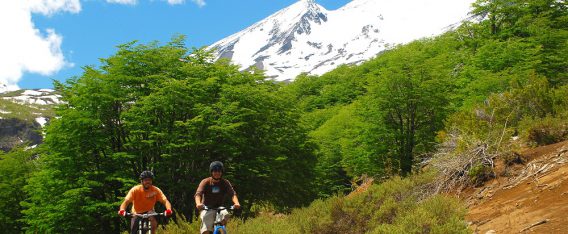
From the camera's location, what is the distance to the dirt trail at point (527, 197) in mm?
7461

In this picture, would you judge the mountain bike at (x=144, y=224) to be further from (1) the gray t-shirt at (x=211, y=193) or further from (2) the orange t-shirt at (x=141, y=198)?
(1) the gray t-shirt at (x=211, y=193)

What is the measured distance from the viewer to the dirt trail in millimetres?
7461

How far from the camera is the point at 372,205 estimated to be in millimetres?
11039

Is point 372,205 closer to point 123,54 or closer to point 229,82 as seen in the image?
point 229,82

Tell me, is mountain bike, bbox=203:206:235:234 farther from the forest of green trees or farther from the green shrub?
the forest of green trees

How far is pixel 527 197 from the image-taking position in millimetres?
8773

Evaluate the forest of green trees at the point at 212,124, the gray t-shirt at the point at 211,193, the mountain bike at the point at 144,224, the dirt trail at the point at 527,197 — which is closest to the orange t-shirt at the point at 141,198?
the mountain bike at the point at 144,224

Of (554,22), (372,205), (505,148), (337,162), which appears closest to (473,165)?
(505,148)

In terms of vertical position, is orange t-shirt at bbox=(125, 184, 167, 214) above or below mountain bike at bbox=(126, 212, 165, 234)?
above

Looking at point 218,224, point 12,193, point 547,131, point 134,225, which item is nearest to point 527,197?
point 547,131

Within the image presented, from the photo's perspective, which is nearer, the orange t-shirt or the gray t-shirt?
the gray t-shirt

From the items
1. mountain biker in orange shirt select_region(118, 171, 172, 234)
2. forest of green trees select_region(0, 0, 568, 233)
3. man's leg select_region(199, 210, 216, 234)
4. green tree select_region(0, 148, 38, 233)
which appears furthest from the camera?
green tree select_region(0, 148, 38, 233)

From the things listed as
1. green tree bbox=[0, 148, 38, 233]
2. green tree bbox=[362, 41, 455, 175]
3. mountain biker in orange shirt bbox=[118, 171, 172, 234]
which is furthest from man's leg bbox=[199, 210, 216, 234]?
green tree bbox=[0, 148, 38, 233]

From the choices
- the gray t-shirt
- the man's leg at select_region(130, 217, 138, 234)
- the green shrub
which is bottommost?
the green shrub
